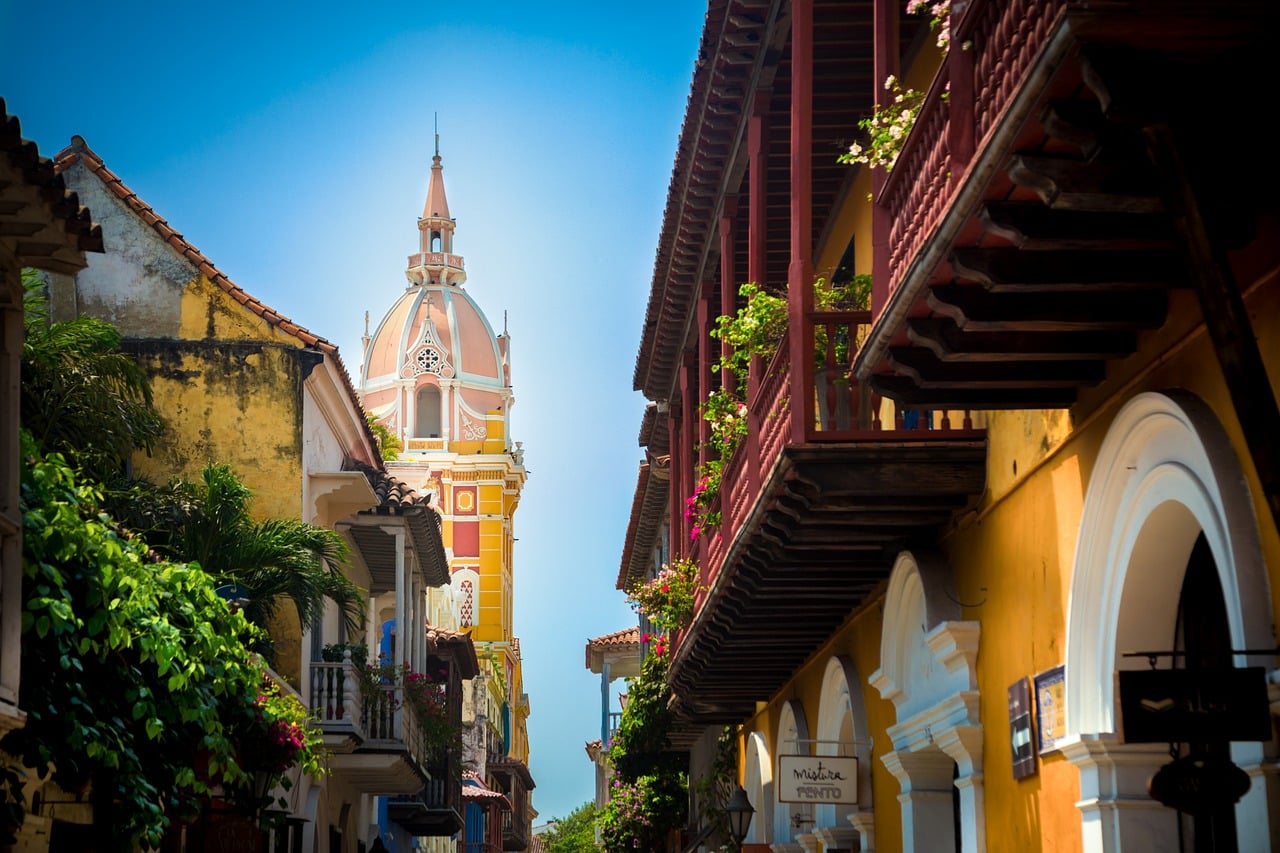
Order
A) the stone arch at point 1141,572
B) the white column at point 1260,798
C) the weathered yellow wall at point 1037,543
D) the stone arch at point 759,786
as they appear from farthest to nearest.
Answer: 1. the stone arch at point 759,786
2. the weathered yellow wall at point 1037,543
3. the stone arch at point 1141,572
4. the white column at point 1260,798

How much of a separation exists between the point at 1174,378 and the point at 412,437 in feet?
248

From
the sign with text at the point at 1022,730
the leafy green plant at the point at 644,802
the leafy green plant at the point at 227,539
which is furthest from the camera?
the leafy green plant at the point at 644,802

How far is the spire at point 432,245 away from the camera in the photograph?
86312 mm

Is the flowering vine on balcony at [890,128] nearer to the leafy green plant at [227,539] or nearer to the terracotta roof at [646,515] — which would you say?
the leafy green plant at [227,539]

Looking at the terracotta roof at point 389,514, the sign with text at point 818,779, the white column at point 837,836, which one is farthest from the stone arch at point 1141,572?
the terracotta roof at point 389,514

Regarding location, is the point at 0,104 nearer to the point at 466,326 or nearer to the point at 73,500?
the point at 73,500

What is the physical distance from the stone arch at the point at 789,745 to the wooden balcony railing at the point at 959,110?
8332mm

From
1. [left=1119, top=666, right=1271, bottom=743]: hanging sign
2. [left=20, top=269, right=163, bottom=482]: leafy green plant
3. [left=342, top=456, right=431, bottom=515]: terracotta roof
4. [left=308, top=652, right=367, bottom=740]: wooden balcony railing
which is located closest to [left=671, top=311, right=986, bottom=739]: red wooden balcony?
[left=1119, top=666, right=1271, bottom=743]: hanging sign

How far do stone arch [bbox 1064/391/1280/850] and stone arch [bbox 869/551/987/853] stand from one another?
2004mm

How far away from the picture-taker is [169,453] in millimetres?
19469

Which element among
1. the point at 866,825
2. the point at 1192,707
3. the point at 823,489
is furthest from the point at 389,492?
the point at 1192,707

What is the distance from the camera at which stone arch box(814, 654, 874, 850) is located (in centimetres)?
1345

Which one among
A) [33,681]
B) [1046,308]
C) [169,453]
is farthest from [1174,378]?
[169,453]

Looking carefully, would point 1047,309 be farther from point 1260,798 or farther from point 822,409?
point 822,409
